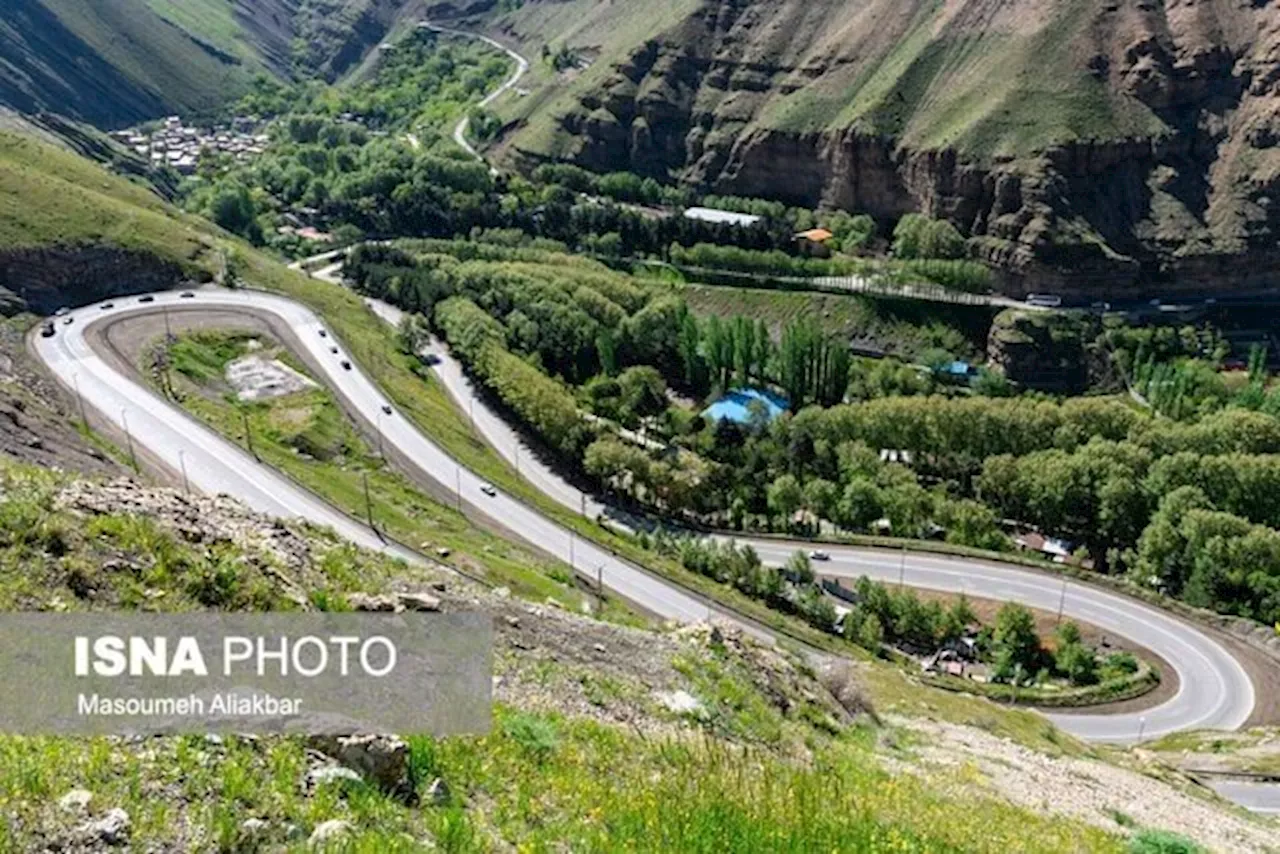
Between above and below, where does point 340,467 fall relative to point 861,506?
above

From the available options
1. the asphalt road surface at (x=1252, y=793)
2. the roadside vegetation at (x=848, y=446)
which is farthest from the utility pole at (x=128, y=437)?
the asphalt road surface at (x=1252, y=793)

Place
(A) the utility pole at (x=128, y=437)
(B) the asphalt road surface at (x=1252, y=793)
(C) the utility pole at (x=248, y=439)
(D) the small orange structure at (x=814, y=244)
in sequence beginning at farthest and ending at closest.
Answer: (D) the small orange structure at (x=814, y=244) < (C) the utility pole at (x=248, y=439) < (A) the utility pole at (x=128, y=437) < (B) the asphalt road surface at (x=1252, y=793)

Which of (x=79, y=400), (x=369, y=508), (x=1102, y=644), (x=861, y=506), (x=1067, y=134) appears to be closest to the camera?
(x=369, y=508)

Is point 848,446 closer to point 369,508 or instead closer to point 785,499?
point 785,499

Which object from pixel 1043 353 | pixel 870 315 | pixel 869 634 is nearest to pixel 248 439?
pixel 869 634

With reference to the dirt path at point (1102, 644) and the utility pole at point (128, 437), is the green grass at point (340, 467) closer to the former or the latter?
the utility pole at point (128, 437)

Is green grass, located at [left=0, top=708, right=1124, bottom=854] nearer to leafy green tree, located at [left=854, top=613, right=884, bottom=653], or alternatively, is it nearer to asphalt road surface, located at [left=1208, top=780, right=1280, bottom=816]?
asphalt road surface, located at [left=1208, top=780, right=1280, bottom=816]

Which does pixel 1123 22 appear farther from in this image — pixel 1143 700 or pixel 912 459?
pixel 1143 700

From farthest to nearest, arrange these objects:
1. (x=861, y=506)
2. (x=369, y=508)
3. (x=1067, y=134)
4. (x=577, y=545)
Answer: (x=1067, y=134), (x=861, y=506), (x=577, y=545), (x=369, y=508)
